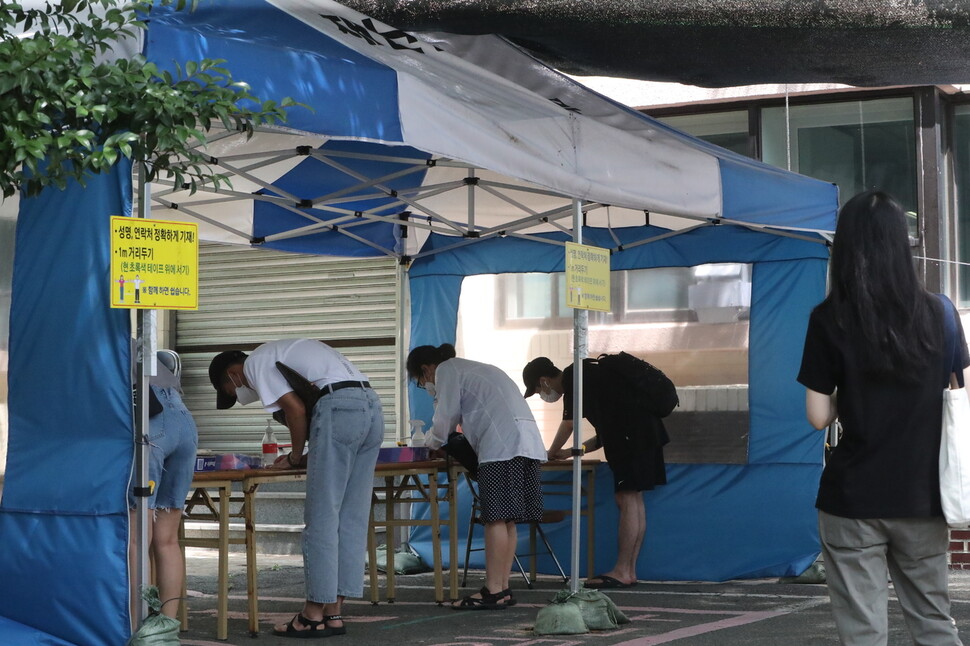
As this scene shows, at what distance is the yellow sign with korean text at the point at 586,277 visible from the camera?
6.30 m

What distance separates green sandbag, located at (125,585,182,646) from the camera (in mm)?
4547

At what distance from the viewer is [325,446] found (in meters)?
6.26

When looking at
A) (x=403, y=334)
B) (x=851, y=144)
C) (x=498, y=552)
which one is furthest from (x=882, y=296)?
(x=851, y=144)

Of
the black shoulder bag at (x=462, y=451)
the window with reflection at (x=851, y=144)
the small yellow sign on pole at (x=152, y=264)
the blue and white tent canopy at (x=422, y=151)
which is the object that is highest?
the window with reflection at (x=851, y=144)

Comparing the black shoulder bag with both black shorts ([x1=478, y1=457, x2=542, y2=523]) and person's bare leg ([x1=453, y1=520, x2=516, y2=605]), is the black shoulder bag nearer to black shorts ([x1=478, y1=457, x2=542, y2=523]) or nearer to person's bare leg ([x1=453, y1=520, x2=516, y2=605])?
black shorts ([x1=478, y1=457, x2=542, y2=523])

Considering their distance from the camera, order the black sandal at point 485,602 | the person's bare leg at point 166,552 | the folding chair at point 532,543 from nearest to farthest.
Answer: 1. the person's bare leg at point 166,552
2. the black sandal at point 485,602
3. the folding chair at point 532,543

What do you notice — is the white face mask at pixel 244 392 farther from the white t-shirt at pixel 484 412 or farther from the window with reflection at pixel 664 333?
the window with reflection at pixel 664 333

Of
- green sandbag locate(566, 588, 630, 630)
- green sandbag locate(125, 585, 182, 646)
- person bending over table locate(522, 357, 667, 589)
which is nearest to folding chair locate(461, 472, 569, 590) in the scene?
person bending over table locate(522, 357, 667, 589)

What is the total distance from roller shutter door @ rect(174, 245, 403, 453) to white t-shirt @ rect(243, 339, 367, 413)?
179 inches

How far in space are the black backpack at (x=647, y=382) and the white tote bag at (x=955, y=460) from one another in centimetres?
488

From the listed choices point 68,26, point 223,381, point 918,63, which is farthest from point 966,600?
point 68,26

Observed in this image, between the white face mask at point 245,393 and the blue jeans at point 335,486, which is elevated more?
the white face mask at point 245,393

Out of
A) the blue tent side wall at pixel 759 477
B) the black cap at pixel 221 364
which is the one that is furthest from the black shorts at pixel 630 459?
the black cap at pixel 221 364

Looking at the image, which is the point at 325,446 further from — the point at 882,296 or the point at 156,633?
the point at 882,296
